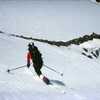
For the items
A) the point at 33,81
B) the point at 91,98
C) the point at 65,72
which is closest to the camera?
the point at 91,98

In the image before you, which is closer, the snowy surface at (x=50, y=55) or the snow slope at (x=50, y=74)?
the snow slope at (x=50, y=74)

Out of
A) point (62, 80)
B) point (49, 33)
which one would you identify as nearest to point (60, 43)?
point (49, 33)

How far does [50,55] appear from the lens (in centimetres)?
2292

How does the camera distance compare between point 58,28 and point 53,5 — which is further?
point 53,5

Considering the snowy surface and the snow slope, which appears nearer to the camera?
the snow slope

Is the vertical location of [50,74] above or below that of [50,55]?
above

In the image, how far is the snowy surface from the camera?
45.1ft

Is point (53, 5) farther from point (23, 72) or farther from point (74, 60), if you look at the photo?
point (23, 72)

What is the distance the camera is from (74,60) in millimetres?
23266

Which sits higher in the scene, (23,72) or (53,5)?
(23,72)

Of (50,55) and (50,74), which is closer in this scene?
(50,74)

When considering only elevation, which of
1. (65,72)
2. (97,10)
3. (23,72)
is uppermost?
(23,72)

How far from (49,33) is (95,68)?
9.37 m

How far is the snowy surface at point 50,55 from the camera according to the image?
1375cm
